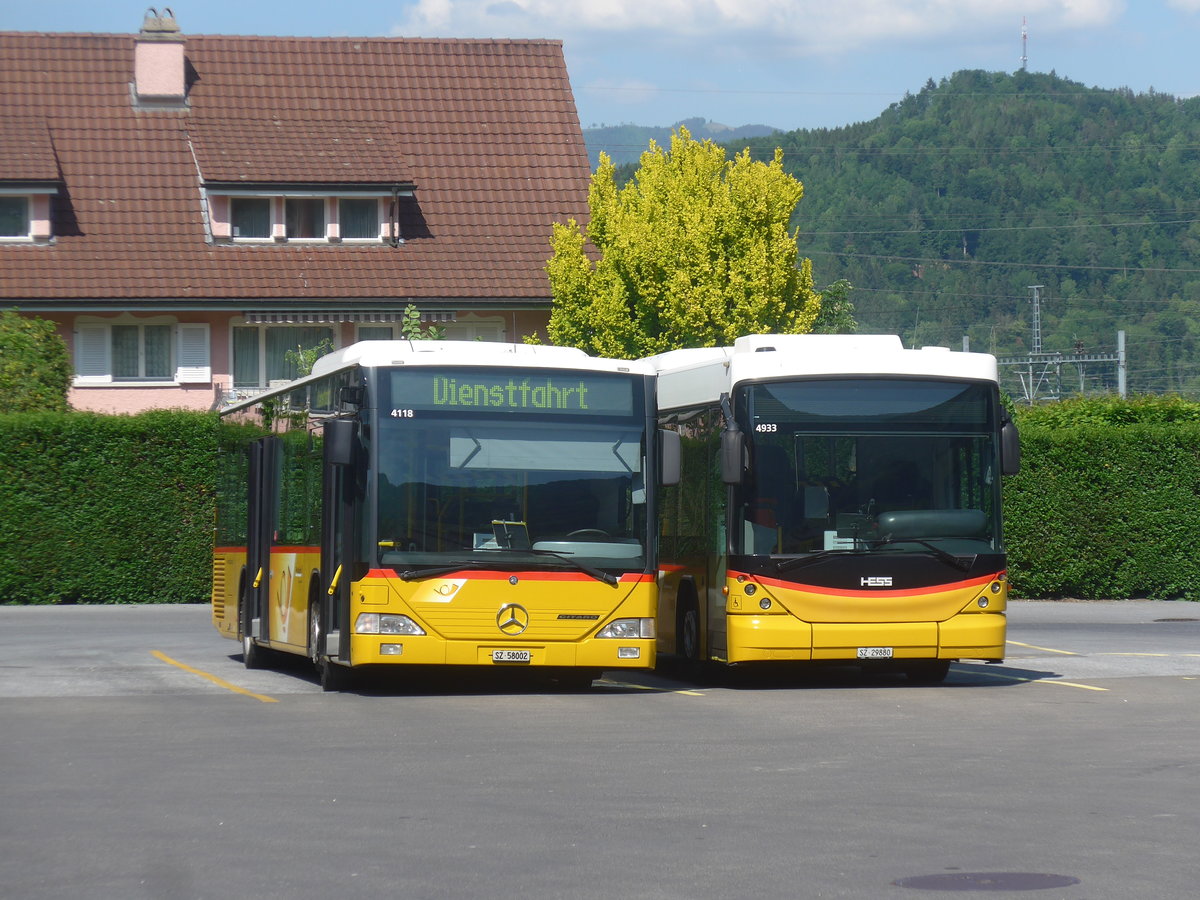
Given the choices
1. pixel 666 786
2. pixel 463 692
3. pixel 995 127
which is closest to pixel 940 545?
pixel 463 692

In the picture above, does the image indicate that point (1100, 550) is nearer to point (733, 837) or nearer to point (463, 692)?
point (463, 692)

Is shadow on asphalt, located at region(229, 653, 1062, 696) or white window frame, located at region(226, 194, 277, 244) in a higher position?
white window frame, located at region(226, 194, 277, 244)

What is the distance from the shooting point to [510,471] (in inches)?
642

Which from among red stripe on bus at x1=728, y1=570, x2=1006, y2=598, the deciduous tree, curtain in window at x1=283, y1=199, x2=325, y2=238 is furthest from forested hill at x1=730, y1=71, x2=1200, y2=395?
red stripe on bus at x1=728, y1=570, x2=1006, y2=598

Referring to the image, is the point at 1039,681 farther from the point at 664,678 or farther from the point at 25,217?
the point at 25,217

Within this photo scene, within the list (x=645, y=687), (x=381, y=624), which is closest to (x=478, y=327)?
(x=645, y=687)

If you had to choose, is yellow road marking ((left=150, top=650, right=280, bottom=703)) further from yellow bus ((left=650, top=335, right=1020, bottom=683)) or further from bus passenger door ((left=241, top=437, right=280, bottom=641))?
yellow bus ((left=650, top=335, right=1020, bottom=683))

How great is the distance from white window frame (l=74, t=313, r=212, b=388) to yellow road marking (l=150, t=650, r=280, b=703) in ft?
64.7

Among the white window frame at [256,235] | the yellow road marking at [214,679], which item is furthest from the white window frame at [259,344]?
the yellow road marking at [214,679]

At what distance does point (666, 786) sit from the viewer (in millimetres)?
10656

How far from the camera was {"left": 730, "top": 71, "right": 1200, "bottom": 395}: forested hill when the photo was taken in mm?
110312

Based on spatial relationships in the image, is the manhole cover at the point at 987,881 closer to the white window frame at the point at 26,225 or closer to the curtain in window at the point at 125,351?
Answer: the curtain in window at the point at 125,351

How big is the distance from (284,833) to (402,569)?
7068 millimetres

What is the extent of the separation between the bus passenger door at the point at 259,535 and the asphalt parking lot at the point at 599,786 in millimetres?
1163
